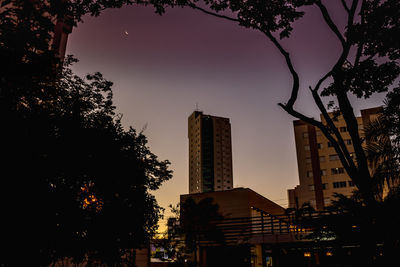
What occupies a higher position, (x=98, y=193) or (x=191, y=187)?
(x=191, y=187)

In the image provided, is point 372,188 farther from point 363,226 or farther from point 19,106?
point 19,106

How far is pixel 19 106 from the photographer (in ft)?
27.2

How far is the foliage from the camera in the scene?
7.23m

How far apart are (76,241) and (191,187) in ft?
479

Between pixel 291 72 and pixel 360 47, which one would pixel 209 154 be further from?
pixel 360 47

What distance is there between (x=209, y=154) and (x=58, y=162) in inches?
5656

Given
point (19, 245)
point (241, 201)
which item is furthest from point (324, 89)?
point (241, 201)

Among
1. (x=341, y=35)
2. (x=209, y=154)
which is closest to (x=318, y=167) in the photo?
(x=341, y=35)

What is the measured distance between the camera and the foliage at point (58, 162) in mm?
7230

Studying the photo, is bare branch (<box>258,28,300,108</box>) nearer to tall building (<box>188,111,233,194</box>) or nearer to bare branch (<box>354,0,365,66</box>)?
bare branch (<box>354,0,365,66</box>)

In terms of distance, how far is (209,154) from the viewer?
152 metres

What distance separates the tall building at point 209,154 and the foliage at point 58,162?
447 ft

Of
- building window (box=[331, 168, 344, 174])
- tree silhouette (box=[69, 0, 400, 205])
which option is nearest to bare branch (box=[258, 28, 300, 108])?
tree silhouette (box=[69, 0, 400, 205])

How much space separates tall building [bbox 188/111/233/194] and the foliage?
136 m
